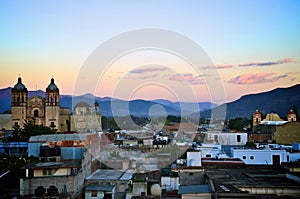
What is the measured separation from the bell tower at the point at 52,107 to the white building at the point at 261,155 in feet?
88.2

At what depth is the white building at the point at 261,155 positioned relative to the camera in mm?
18453

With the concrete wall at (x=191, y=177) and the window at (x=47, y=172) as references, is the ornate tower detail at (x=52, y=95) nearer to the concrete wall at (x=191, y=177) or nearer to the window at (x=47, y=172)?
the window at (x=47, y=172)

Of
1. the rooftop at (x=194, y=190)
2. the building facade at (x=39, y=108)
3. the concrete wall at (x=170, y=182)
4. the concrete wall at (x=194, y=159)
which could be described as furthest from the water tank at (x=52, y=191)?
the building facade at (x=39, y=108)

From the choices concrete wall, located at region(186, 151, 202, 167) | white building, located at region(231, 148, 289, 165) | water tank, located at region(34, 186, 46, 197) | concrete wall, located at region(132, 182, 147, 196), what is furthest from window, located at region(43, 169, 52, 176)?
white building, located at region(231, 148, 289, 165)

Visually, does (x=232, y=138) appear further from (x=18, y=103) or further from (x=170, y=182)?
(x=18, y=103)

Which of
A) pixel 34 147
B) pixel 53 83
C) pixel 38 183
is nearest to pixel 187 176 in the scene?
pixel 38 183

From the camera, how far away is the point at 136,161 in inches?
760

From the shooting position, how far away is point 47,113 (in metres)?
42.2

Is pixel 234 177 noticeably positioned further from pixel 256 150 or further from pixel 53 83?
pixel 53 83

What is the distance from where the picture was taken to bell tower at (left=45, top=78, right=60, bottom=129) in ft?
138

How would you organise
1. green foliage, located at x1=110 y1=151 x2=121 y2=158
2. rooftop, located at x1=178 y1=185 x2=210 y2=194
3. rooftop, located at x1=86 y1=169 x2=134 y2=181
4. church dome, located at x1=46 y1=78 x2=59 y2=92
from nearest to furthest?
1. rooftop, located at x1=178 y1=185 x2=210 y2=194
2. rooftop, located at x1=86 y1=169 x2=134 y2=181
3. green foliage, located at x1=110 y1=151 x2=121 y2=158
4. church dome, located at x1=46 y1=78 x2=59 y2=92

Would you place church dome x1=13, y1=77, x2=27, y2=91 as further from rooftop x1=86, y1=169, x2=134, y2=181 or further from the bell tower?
rooftop x1=86, y1=169, x2=134, y2=181

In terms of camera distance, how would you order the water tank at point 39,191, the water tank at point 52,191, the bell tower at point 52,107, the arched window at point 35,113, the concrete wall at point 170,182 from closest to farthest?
the water tank at point 39,191, the water tank at point 52,191, the concrete wall at point 170,182, the arched window at point 35,113, the bell tower at point 52,107

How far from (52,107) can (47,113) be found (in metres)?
0.81
